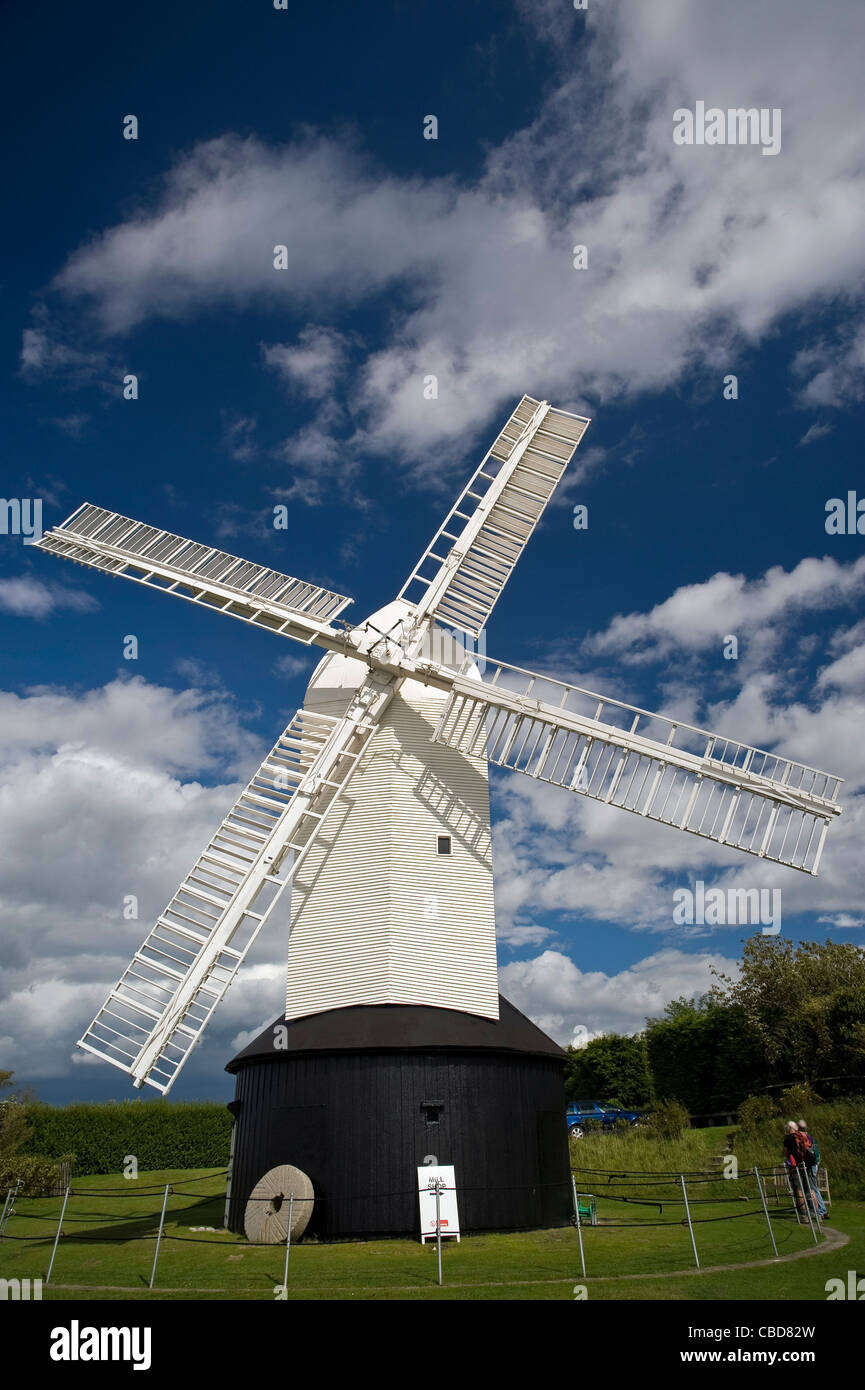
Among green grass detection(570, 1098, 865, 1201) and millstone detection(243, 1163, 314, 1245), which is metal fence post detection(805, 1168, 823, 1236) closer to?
green grass detection(570, 1098, 865, 1201)

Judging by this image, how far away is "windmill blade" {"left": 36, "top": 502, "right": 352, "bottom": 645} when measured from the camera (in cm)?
1802

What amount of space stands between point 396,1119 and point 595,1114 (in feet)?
76.5

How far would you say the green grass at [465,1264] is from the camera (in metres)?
9.84

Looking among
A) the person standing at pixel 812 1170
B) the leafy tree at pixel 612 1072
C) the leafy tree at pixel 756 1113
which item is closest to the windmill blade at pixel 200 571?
the person standing at pixel 812 1170

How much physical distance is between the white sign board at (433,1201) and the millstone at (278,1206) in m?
1.79

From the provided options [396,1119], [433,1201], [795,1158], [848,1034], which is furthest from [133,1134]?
[795,1158]

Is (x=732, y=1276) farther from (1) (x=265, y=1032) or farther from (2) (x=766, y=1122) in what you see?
(2) (x=766, y=1122)

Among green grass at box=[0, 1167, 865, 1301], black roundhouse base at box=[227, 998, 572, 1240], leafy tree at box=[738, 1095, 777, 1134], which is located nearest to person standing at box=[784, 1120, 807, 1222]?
green grass at box=[0, 1167, 865, 1301]

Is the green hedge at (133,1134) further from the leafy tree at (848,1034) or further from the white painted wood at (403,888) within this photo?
the leafy tree at (848,1034)

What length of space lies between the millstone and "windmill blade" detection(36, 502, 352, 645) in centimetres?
973

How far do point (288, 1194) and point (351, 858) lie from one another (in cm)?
590

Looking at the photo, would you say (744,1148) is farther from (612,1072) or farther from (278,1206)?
(612,1072)

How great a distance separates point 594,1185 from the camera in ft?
68.2
